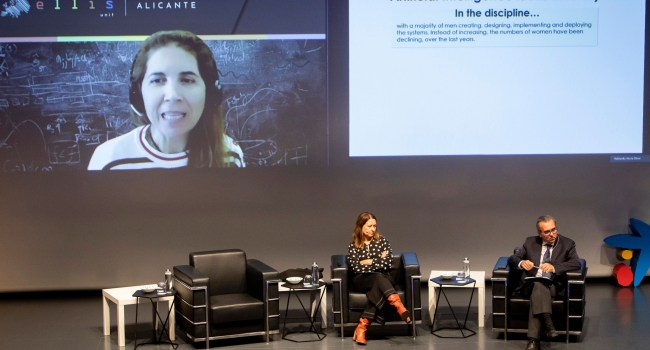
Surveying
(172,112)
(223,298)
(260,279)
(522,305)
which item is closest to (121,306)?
(223,298)

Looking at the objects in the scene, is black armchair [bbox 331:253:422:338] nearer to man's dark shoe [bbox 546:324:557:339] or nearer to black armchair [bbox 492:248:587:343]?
black armchair [bbox 492:248:587:343]

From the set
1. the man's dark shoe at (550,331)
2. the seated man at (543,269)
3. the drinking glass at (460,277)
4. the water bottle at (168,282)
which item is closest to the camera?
the man's dark shoe at (550,331)

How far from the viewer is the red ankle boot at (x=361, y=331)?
616 centimetres

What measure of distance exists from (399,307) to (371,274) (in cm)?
40

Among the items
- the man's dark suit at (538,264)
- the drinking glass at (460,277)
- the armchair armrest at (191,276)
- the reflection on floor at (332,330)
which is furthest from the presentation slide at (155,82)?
the man's dark suit at (538,264)

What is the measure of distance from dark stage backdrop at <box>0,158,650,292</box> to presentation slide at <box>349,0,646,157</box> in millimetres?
326

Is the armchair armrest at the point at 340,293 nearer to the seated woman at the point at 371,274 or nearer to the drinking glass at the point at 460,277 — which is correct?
the seated woman at the point at 371,274

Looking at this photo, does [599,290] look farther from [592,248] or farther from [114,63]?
[114,63]

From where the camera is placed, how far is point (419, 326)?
6672mm

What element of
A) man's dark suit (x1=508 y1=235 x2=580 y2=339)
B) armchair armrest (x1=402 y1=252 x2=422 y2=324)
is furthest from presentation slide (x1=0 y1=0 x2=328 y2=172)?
man's dark suit (x1=508 y1=235 x2=580 y2=339)

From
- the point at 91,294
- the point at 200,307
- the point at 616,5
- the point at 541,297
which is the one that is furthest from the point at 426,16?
the point at 91,294

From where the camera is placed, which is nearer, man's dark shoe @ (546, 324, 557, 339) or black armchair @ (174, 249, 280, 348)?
man's dark shoe @ (546, 324, 557, 339)

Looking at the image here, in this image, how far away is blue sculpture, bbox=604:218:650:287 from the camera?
7930mm

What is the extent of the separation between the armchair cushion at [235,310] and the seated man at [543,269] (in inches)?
79.4
